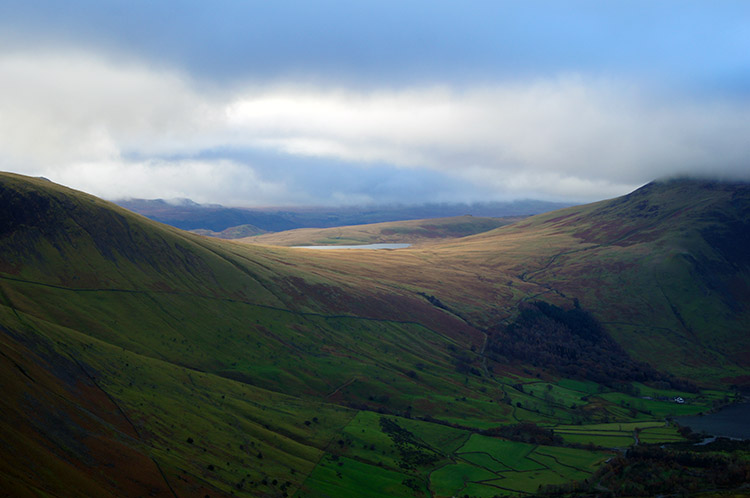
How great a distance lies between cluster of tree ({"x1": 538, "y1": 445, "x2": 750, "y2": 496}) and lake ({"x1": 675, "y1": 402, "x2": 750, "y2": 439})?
Answer: 36.1 metres

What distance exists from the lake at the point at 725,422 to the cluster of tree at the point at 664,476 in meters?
36.1

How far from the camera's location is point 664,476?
4188 inches

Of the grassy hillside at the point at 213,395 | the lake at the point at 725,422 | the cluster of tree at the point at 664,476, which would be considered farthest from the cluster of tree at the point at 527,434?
the lake at the point at 725,422

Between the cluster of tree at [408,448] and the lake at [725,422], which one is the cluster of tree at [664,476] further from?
the lake at [725,422]

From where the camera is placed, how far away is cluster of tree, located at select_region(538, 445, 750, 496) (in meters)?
103

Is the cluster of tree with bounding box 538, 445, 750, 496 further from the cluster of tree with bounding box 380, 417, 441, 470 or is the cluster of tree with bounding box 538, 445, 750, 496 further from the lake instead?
the lake

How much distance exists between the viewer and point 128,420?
280 feet

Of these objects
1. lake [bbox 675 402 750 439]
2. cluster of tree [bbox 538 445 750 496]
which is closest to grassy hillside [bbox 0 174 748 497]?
cluster of tree [bbox 538 445 750 496]

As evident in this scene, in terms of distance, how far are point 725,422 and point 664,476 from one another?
79.9m

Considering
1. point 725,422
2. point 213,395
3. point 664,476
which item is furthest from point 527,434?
point 213,395

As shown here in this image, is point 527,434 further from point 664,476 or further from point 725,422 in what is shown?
point 725,422

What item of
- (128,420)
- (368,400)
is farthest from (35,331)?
(368,400)

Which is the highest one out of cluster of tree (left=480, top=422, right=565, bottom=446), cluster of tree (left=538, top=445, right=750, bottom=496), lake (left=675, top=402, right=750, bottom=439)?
cluster of tree (left=538, top=445, right=750, bottom=496)

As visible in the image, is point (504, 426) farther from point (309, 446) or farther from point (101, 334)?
point (101, 334)
